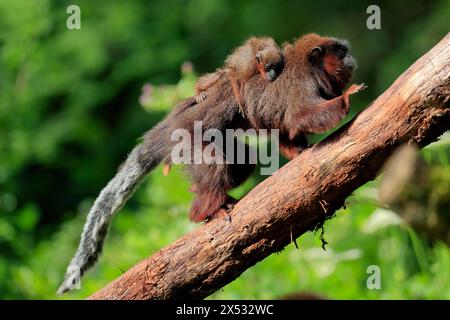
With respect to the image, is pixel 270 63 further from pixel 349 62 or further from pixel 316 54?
pixel 349 62

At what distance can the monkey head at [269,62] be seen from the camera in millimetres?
5113

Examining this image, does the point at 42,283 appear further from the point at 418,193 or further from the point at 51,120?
the point at 51,120

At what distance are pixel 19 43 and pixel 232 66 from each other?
417 centimetres

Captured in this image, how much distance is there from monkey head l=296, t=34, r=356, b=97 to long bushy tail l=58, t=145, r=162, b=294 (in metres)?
1.15

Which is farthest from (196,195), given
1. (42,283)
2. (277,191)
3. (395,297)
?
(42,283)

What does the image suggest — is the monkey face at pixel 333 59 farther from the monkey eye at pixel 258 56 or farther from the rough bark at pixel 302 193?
the rough bark at pixel 302 193

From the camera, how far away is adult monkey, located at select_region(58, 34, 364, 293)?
5.01m

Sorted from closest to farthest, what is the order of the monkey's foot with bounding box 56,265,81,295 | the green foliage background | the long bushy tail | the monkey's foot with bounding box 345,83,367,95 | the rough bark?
the rough bark < the monkey's foot with bounding box 345,83,367,95 < the monkey's foot with bounding box 56,265,81,295 < the long bushy tail < the green foliage background

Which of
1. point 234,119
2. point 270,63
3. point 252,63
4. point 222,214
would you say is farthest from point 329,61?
point 222,214

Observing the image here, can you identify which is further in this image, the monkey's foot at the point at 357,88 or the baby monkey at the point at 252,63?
the baby monkey at the point at 252,63

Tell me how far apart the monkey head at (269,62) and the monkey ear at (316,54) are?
7.7 inches

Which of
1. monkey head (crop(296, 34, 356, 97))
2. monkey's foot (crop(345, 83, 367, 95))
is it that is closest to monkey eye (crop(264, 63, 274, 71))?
monkey head (crop(296, 34, 356, 97))

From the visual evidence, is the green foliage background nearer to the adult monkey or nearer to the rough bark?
the adult monkey

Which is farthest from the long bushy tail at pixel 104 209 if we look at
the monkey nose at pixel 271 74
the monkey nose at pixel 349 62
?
the monkey nose at pixel 349 62
